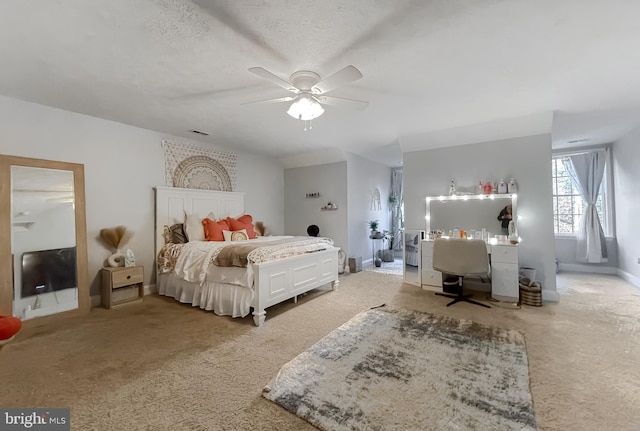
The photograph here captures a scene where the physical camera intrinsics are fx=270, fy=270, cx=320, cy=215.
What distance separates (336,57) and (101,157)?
336 centimetres

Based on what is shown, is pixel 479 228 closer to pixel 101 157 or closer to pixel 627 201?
pixel 627 201

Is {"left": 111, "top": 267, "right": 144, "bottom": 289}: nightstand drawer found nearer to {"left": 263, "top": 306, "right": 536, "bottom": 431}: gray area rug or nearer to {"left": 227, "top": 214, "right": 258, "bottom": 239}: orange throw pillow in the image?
{"left": 227, "top": 214, "right": 258, "bottom": 239}: orange throw pillow

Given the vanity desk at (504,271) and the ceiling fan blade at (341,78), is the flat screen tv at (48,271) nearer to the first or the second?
the ceiling fan blade at (341,78)

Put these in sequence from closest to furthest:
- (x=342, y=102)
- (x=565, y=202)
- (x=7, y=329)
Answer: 1. (x=7, y=329)
2. (x=342, y=102)
3. (x=565, y=202)

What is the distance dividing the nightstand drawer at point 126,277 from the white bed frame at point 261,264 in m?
0.50

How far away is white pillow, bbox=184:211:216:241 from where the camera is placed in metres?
4.10

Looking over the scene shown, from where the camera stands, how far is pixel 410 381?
1.86 metres

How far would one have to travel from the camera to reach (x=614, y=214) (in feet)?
16.1

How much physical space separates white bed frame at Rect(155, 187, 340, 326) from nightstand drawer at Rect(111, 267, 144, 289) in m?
0.50

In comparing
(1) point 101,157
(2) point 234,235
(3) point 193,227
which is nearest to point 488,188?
(2) point 234,235

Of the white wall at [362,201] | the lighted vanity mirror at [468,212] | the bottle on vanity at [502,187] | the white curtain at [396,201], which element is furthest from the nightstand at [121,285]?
the white curtain at [396,201]

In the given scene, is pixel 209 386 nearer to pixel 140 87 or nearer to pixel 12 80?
pixel 140 87

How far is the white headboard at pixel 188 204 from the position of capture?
409 centimetres

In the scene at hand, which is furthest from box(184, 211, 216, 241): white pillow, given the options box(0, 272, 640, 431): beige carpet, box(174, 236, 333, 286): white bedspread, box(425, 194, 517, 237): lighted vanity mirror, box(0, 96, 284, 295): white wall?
box(425, 194, 517, 237): lighted vanity mirror
